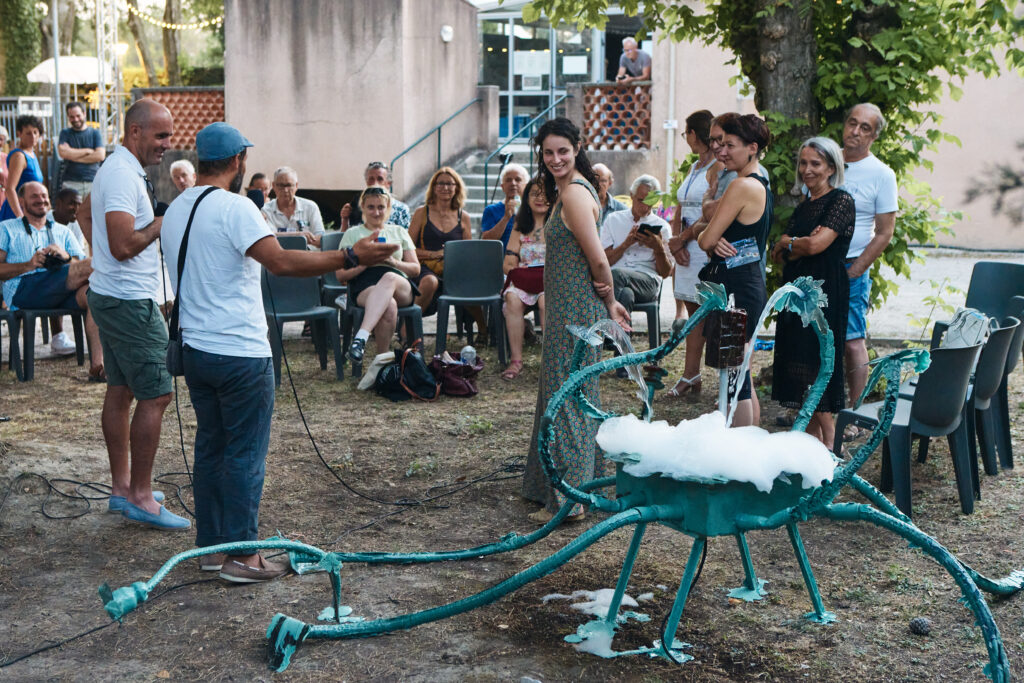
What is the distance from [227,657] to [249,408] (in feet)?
3.07

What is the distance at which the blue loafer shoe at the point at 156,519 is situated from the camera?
4727 mm

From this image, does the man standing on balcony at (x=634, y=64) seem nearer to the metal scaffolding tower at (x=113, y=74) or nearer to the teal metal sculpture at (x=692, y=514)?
the metal scaffolding tower at (x=113, y=74)

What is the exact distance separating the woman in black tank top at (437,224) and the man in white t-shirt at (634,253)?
4.30ft

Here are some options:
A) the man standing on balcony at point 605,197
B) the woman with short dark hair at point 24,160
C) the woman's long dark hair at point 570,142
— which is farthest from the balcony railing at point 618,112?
the woman's long dark hair at point 570,142

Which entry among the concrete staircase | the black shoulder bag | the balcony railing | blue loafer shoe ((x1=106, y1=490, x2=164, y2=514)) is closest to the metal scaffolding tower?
the concrete staircase

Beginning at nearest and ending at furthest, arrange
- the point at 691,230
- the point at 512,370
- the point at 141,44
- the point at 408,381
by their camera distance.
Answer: the point at 691,230
the point at 408,381
the point at 512,370
the point at 141,44

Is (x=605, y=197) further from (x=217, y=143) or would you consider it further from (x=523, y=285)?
(x=217, y=143)

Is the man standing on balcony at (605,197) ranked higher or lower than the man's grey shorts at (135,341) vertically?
higher

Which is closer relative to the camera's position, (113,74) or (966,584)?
(966,584)

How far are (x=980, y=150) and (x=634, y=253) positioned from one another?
8.89m

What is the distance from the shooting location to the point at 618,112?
A: 15.8m

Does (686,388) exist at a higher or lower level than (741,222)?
lower

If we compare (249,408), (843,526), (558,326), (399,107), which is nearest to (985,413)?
(843,526)

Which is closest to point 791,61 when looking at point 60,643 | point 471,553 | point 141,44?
point 471,553
